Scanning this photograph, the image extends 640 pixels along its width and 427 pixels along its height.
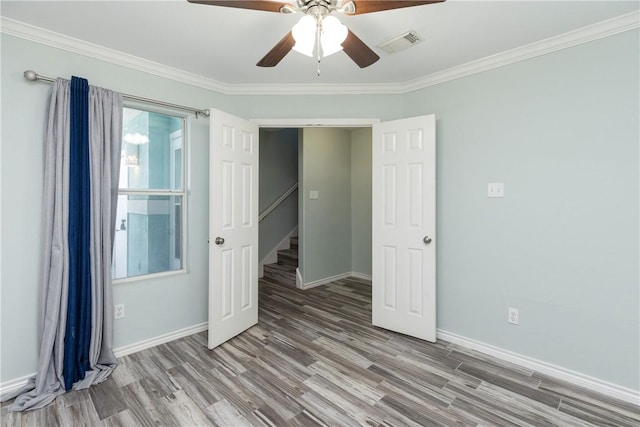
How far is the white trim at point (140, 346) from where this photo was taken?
1997mm

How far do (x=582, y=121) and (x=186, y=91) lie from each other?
3.23 metres

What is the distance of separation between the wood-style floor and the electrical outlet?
1.12 feet

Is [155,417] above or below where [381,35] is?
below

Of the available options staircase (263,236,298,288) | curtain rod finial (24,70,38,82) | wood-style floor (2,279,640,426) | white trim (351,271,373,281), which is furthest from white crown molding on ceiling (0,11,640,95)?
white trim (351,271,373,281)

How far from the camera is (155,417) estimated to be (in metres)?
1.80

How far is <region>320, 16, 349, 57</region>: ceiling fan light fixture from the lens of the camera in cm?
153

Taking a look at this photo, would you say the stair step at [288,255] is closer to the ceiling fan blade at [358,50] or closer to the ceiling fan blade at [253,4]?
the ceiling fan blade at [358,50]

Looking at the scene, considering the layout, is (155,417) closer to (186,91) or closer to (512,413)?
(512,413)

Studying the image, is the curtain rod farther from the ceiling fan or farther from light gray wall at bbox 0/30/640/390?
the ceiling fan

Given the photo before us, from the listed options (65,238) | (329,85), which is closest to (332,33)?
(329,85)

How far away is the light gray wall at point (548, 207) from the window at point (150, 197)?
8.15 ft

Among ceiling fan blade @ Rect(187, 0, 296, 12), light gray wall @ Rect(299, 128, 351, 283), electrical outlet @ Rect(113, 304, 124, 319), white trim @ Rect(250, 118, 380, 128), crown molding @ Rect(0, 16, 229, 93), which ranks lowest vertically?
electrical outlet @ Rect(113, 304, 124, 319)

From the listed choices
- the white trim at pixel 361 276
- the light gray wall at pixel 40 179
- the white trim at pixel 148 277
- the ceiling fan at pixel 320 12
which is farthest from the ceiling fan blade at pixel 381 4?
the white trim at pixel 361 276

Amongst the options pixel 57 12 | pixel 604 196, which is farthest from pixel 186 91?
pixel 604 196
